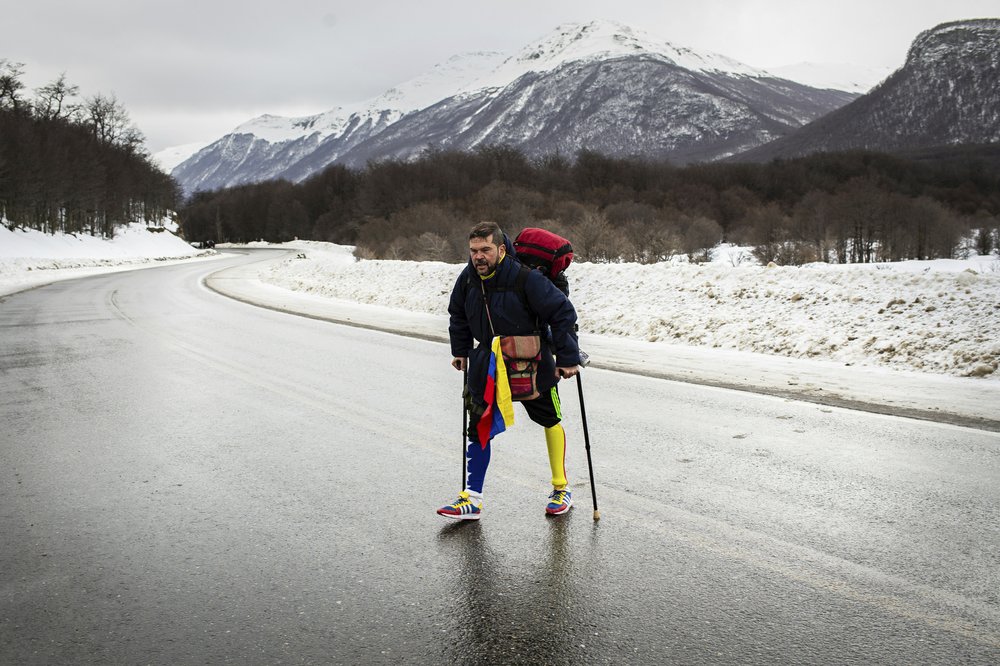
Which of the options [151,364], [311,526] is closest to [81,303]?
[151,364]

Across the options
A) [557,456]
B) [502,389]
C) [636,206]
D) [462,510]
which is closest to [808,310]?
[557,456]

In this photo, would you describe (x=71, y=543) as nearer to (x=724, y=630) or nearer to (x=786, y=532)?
(x=724, y=630)

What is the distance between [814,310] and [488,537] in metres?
9.24

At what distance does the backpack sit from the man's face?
0.30 m

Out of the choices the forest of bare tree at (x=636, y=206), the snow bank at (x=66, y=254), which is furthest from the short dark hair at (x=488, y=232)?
the forest of bare tree at (x=636, y=206)

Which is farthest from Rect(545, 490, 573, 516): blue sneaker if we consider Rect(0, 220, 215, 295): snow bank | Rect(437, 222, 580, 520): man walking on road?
Rect(0, 220, 215, 295): snow bank

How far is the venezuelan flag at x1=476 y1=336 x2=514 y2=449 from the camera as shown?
4.60m

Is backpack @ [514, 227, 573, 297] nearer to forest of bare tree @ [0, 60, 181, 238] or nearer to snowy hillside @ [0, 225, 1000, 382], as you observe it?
snowy hillside @ [0, 225, 1000, 382]

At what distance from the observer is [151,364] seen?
10555 mm

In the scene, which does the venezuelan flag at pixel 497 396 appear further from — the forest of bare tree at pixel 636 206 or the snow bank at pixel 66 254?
the forest of bare tree at pixel 636 206

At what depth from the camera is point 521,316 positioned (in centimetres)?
467

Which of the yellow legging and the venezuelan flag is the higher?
the venezuelan flag

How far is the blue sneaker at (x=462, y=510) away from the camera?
4.63 meters

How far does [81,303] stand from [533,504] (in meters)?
19.4
